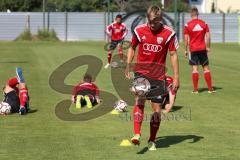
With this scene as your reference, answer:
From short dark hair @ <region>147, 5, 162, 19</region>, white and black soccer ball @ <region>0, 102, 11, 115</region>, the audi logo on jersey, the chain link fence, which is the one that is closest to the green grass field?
white and black soccer ball @ <region>0, 102, 11, 115</region>

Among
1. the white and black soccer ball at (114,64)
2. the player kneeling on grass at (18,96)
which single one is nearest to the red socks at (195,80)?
the player kneeling on grass at (18,96)

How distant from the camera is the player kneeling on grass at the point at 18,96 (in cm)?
1435

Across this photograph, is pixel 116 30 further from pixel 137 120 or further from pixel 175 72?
pixel 137 120

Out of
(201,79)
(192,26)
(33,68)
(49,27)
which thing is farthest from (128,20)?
(192,26)

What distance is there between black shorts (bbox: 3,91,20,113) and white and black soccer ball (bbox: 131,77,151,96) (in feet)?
14.3

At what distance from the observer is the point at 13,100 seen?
47.2 feet

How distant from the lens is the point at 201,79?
78.7ft

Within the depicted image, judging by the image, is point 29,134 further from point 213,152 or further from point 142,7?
point 142,7

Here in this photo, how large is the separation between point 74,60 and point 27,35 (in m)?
29.5

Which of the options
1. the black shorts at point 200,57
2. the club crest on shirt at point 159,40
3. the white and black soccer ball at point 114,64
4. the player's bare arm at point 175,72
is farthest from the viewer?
the white and black soccer ball at point 114,64

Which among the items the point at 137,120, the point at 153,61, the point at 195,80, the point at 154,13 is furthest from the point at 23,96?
the point at 195,80

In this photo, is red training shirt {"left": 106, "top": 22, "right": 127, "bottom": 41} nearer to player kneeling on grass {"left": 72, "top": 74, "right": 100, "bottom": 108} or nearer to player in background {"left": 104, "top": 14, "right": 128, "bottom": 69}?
player in background {"left": 104, "top": 14, "right": 128, "bottom": 69}

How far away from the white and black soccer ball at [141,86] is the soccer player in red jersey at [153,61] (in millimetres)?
68

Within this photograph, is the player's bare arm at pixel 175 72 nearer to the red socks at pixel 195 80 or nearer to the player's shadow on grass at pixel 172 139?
the player's shadow on grass at pixel 172 139
